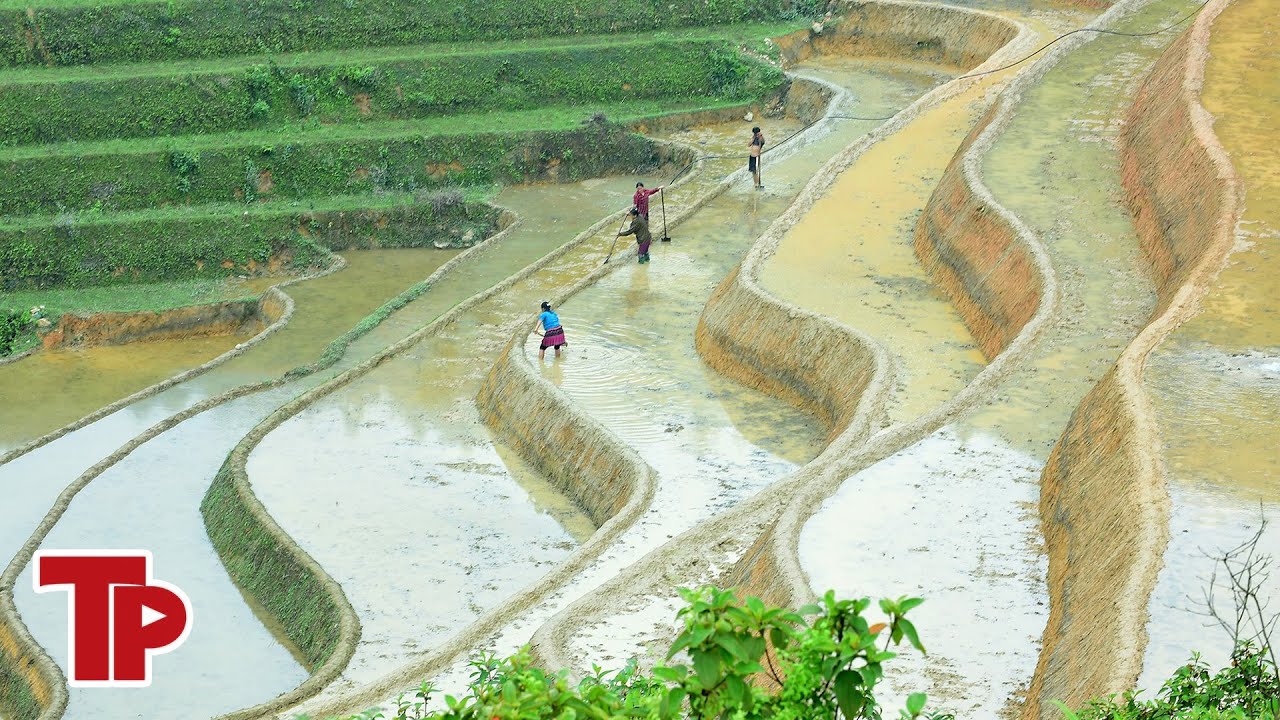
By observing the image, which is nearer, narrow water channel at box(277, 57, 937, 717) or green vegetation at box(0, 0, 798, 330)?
narrow water channel at box(277, 57, 937, 717)

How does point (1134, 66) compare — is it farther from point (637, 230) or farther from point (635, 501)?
point (635, 501)

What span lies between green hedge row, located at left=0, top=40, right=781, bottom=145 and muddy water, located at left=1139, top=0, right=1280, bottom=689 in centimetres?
1860

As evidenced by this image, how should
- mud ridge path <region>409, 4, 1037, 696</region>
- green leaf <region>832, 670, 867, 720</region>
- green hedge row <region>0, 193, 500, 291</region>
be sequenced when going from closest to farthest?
green leaf <region>832, 670, 867, 720</region>, mud ridge path <region>409, 4, 1037, 696</region>, green hedge row <region>0, 193, 500, 291</region>

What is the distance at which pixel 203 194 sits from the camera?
32.1 m

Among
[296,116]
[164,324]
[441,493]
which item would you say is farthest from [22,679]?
[296,116]

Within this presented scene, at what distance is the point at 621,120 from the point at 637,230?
39.5 feet

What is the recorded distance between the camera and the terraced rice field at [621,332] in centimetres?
1239

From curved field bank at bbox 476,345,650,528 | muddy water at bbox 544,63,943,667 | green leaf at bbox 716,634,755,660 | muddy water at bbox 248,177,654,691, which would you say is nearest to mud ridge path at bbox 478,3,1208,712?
muddy water at bbox 544,63,943,667

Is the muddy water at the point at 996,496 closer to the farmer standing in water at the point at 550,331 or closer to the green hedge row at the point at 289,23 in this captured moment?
the farmer standing in water at the point at 550,331

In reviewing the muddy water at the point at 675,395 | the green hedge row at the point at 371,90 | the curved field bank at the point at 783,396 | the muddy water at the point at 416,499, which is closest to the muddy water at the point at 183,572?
the muddy water at the point at 416,499

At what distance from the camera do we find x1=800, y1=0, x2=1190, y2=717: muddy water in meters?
10.9

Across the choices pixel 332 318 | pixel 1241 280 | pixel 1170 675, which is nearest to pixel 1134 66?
pixel 1241 280

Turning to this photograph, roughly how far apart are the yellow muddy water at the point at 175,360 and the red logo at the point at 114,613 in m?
6.19

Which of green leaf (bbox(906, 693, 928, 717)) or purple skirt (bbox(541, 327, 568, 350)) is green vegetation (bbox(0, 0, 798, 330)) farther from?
green leaf (bbox(906, 693, 928, 717))
